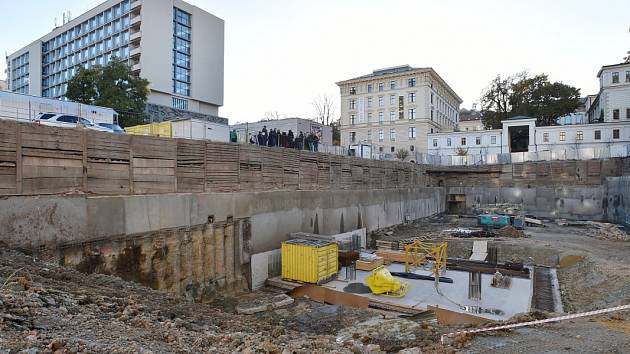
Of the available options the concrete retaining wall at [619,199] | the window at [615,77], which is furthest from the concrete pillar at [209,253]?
the window at [615,77]

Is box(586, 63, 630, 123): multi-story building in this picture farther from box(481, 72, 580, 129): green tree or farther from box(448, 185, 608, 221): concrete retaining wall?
box(448, 185, 608, 221): concrete retaining wall

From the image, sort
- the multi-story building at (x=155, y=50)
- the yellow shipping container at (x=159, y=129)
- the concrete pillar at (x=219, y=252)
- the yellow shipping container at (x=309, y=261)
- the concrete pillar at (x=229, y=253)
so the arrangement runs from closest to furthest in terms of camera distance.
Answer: the concrete pillar at (x=219, y=252), the yellow shipping container at (x=309, y=261), the concrete pillar at (x=229, y=253), the yellow shipping container at (x=159, y=129), the multi-story building at (x=155, y=50)

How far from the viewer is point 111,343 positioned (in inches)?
225

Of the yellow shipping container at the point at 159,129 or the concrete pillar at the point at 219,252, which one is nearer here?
the concrete pillar at the point at 219,252

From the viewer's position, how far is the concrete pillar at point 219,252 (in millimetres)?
15861

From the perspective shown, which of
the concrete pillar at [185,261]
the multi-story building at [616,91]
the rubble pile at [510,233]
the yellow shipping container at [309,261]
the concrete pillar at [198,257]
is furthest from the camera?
the multi-story building at [616,91]

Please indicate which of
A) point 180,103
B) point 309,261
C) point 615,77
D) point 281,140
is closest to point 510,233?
point 281,140

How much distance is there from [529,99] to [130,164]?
242 feet

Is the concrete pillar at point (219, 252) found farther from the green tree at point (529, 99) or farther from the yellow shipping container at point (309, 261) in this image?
the green tree at point (529, 99)

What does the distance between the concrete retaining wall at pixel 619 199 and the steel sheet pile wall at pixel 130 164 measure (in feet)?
94.0

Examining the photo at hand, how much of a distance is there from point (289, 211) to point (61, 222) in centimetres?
1071

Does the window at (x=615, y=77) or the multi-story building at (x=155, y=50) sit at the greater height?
the multi-story building at (x=155, y=50)

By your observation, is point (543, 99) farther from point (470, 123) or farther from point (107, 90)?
point (107, 90)

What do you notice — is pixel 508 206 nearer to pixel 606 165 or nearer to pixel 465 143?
pixel 606 165
